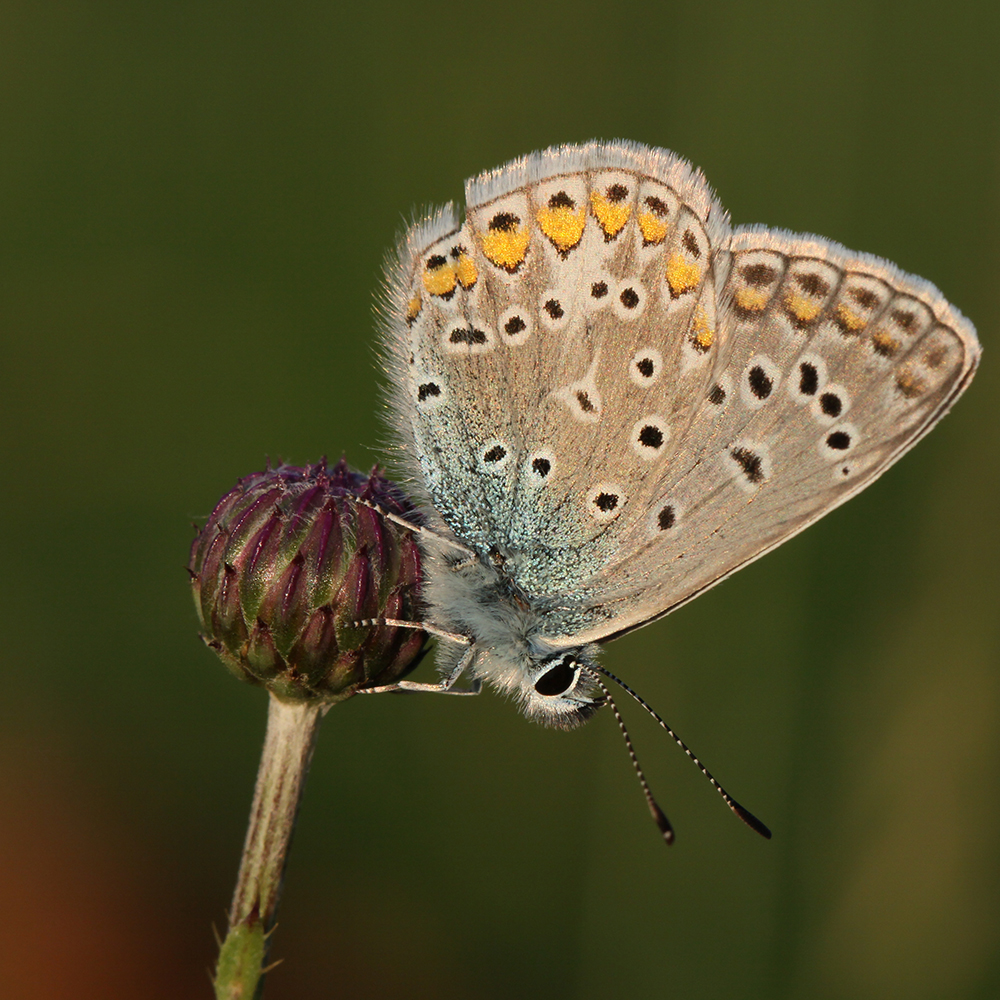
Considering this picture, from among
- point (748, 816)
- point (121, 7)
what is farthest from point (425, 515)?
point (121, 7)

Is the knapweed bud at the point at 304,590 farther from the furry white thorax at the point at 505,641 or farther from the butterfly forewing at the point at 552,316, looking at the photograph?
the butterfly forewing at the point at 552,316

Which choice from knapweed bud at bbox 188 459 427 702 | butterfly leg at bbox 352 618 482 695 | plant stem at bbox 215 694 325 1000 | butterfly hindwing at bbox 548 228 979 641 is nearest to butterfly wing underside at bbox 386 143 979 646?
butterfly hindwing at bbox 548 228 979 641

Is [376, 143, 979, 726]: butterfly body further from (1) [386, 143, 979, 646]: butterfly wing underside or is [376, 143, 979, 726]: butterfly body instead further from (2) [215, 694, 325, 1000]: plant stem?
(2) [215, 694, 325, 1000]: plant stem

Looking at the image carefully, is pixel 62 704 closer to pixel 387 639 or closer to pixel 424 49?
pixel 387 639

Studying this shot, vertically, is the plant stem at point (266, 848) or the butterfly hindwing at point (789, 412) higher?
the butterfly hindwing at point (789, 412)

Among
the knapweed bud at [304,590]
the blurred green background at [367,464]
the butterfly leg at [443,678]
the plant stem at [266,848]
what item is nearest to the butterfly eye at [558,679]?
the butterfly leg at [443,678]

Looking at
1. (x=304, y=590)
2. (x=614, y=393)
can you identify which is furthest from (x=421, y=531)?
(x=614, y=393)

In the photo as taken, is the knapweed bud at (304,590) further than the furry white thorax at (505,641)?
No

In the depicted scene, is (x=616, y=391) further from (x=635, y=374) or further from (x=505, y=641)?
(x=505, y=641)
